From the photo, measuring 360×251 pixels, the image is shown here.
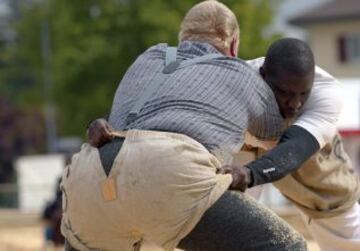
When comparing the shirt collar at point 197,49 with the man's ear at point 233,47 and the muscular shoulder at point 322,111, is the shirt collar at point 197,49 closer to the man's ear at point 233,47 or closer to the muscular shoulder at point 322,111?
the man's ear at point 233,47

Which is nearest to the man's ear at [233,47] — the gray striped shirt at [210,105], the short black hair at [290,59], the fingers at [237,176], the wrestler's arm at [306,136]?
the short black hair at [290,59]

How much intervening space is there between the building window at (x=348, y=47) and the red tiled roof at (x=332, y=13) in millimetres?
964

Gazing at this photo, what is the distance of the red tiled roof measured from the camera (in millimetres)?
56969

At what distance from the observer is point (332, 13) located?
5759 centimetres

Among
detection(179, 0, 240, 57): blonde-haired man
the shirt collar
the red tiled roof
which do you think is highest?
detection(179, 0, 240, 57): blonde-haired man

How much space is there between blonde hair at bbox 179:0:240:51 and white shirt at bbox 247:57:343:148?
0.59ft

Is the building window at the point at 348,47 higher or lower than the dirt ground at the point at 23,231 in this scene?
lower

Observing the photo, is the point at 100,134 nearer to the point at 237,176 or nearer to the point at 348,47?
the point at 237,176

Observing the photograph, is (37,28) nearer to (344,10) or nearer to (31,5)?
(31,5)

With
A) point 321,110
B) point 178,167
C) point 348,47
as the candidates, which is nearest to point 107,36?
point 348,47

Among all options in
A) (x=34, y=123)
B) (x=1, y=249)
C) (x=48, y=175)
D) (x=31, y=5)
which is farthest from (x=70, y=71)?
(x=1, y=249)

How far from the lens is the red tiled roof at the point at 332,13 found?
187 feet

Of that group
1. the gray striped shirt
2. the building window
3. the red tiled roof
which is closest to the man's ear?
the gray striped shirt

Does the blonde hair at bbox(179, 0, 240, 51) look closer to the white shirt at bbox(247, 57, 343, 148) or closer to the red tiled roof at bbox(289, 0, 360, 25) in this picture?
the white shirt at bbox(247, 57, 343, 148)
